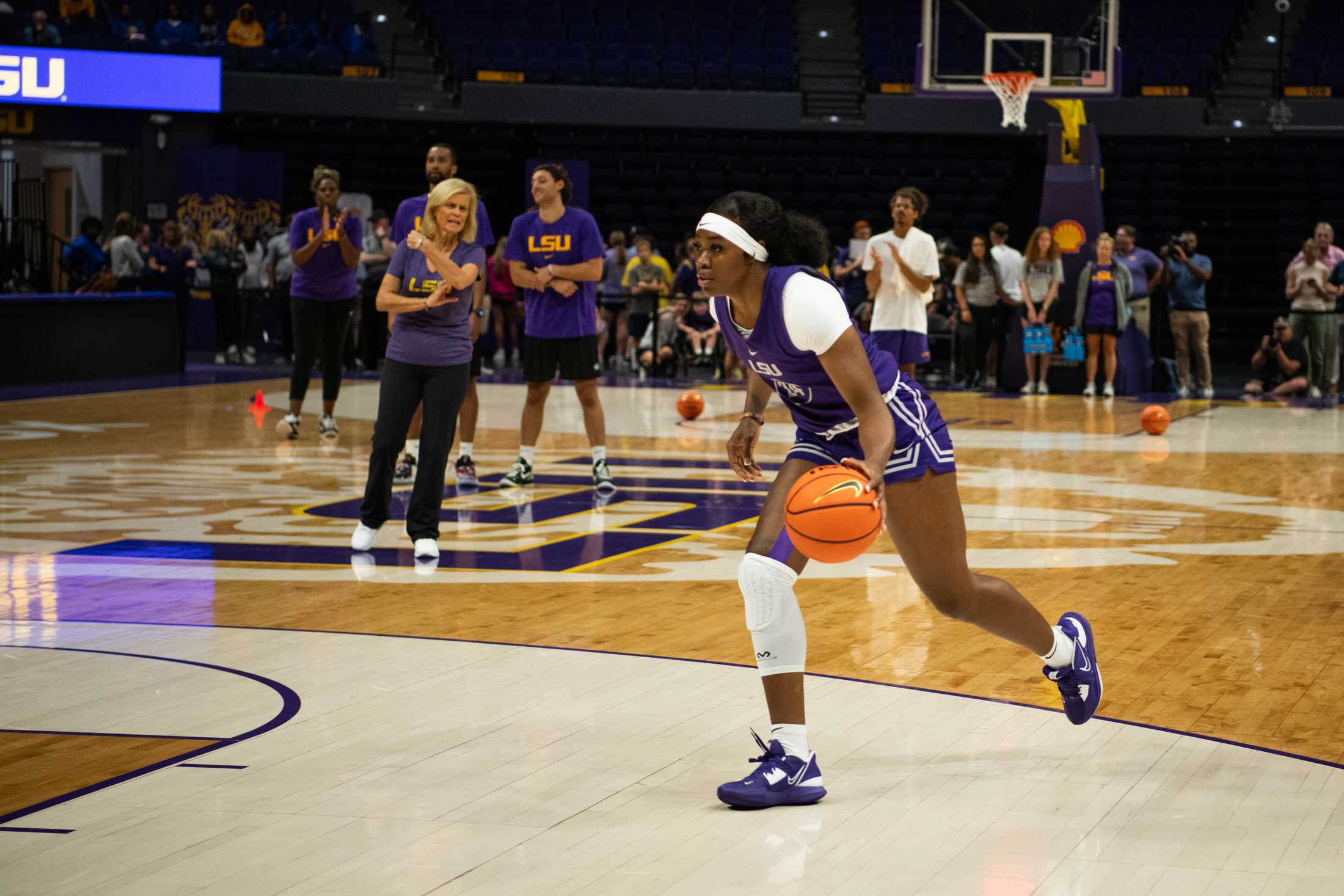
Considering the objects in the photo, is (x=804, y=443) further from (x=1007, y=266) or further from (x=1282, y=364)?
(x=1282, y=364)

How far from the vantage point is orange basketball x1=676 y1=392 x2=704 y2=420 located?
14.9 metres

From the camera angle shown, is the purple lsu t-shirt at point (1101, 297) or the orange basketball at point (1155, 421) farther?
the purple lsu t-shirt at point (1101, 297)

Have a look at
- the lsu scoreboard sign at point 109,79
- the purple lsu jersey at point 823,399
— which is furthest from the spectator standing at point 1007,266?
the purple lsu jersey at point 823,399

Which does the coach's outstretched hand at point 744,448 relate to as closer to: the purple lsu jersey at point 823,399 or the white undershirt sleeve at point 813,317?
the purple lsu jersey at point 823,399

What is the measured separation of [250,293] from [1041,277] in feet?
Result: 35.1

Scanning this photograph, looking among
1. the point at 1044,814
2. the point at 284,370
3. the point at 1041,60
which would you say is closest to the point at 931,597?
the point at 1044,814

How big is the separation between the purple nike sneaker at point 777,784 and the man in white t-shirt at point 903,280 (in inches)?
310

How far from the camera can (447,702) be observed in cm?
526

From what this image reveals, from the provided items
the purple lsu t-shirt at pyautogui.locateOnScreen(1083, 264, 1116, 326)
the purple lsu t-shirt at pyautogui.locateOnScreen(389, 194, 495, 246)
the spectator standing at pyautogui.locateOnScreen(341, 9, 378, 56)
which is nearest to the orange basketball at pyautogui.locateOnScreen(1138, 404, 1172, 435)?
the purple lsu t-shirt at pyautogui.locateOnScreen(1083, 264, 1116, 326)

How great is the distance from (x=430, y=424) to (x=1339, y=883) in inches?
195

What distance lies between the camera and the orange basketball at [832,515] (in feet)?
13.2

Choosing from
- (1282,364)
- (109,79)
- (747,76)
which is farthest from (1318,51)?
(109,79)

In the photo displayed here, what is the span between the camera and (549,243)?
390 inches

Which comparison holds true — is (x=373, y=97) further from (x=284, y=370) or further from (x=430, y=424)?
(x=430, y=424)
